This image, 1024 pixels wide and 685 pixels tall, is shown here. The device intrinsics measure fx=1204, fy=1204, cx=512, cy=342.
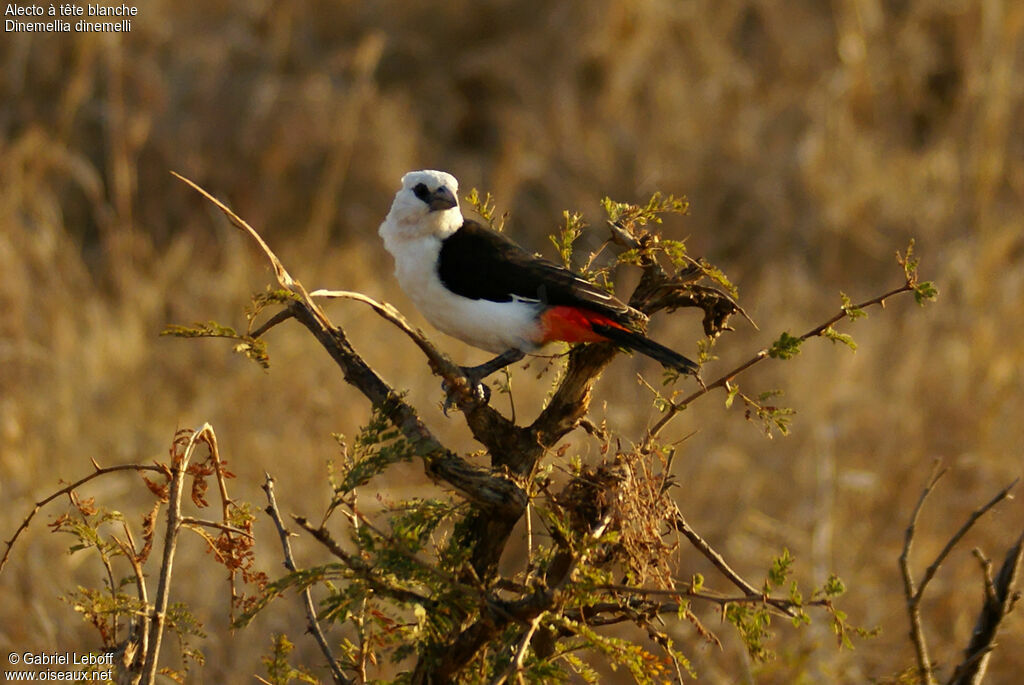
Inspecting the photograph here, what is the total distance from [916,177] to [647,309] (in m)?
7.27

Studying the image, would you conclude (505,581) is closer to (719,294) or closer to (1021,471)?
(719,294)

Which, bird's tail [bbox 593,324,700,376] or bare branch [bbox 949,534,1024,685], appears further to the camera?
bird's tail [bbox 593,324,700,376]

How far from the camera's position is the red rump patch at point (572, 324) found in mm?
2637

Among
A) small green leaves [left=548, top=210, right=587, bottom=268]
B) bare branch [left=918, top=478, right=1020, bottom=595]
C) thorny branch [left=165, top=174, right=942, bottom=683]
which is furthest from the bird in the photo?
bare branch [left=918, top=478, right=1020, bottom=595]

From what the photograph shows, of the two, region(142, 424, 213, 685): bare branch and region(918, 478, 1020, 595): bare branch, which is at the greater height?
region(918, 478, 1020, 595): bare branch

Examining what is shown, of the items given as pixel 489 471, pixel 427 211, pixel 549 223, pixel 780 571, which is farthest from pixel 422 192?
pixel 549 223

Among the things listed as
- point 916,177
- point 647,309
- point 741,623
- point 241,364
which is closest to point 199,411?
point 241,364

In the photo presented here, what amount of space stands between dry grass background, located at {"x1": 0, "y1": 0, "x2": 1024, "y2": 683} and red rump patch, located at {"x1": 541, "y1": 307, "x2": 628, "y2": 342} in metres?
1.57

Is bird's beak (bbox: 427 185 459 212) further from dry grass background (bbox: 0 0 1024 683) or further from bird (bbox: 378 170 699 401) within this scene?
dry grass background (bbox: 0 0 1024 683)

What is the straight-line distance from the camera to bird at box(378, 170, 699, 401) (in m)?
2.72

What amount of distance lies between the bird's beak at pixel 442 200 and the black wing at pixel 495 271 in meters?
0.07

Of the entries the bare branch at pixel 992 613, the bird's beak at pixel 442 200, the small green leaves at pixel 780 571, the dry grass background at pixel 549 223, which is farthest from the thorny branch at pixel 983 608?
the dry grass background at pixel 549 223

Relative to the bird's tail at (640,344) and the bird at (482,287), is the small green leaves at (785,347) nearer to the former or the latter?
the bird's tail at (640,344)

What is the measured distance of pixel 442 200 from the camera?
318 centimetres
